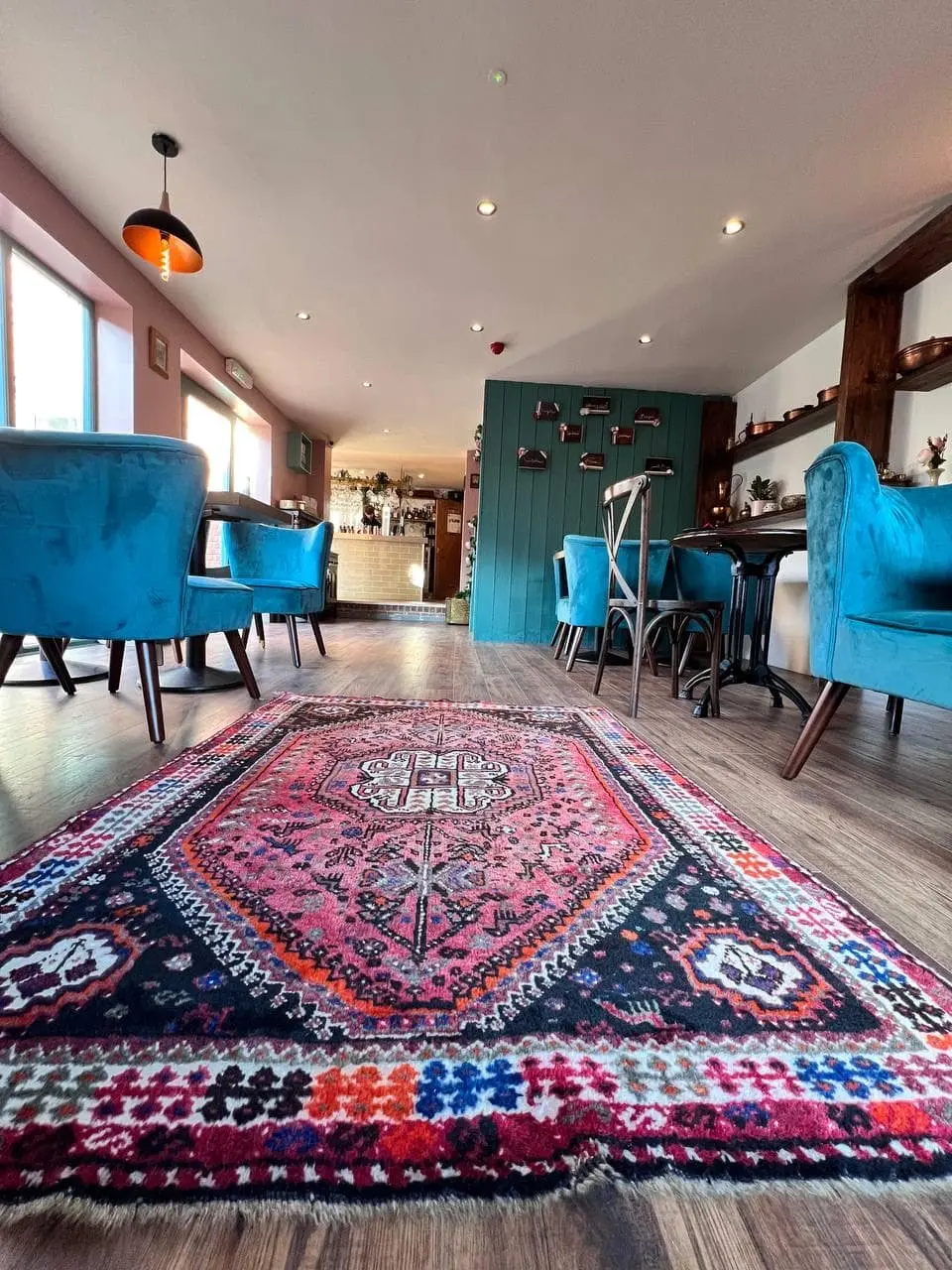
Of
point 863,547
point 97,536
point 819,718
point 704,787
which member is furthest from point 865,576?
point 97,536

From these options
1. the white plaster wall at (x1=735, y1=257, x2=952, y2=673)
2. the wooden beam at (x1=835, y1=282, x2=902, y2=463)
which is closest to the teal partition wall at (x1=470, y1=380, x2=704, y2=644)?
the white plaster wall at (x1=735, y1=257, x2=952, y2=673)

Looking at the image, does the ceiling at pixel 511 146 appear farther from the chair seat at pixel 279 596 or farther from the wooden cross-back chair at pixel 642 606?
the chair seat at pixel 279 596

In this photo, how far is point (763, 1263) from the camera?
0.38 m

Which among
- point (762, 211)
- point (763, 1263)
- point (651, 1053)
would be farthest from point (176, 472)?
point (762, 211)

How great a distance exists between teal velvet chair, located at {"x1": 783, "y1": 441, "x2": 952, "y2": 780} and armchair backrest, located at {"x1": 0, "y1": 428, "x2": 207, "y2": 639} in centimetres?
173

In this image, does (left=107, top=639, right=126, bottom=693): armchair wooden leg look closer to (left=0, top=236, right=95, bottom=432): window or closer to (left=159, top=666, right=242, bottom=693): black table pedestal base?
(left=159, top=666, right=242, bottom=693): black table pedestal base

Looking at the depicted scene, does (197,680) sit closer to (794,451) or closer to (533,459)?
(533,459)

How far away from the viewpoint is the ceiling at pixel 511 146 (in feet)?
6.48

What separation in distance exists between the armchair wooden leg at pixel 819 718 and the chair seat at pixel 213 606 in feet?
5.91

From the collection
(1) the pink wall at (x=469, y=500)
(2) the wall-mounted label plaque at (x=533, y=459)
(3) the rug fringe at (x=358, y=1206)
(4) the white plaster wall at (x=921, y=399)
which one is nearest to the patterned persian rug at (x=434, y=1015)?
(3) the rug fringe at (x=358, y=1206)

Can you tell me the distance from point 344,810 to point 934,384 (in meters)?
3.95

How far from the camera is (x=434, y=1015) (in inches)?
23.1

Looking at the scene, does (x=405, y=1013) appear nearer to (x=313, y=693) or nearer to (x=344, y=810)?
(x=344, y=810)

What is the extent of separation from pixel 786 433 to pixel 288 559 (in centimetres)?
400
